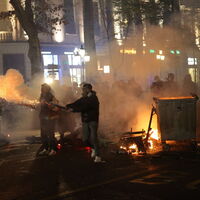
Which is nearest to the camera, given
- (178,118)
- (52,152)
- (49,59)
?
(178,118)

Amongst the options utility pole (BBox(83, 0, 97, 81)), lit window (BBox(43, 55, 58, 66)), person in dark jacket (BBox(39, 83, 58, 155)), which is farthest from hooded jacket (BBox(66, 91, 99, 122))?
lit window (BBox(43, 55, 58, 66))

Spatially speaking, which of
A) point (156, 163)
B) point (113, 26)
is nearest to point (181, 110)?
point (156, 163)

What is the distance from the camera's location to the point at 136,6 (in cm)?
2809

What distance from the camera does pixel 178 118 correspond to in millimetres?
9469

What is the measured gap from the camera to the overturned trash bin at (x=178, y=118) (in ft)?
31.0

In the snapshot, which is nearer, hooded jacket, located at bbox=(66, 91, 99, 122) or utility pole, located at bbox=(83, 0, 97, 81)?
hooded jacket, located at bbox=(66, 91, 99, 122)

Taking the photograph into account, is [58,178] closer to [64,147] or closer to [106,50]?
[64,147]

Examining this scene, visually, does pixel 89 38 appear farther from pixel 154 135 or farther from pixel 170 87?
pixel 154 135

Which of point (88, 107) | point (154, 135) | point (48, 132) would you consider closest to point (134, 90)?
point (154, 135)

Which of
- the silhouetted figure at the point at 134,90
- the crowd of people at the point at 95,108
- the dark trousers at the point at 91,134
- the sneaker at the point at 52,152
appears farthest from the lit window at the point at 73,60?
the dark trousers at the point at 91,134

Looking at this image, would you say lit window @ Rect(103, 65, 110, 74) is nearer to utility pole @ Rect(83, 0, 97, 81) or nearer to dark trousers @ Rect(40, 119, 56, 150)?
utility pole @ Rect(83, 0, 97, 81)

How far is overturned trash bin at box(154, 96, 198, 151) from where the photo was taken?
372 inches

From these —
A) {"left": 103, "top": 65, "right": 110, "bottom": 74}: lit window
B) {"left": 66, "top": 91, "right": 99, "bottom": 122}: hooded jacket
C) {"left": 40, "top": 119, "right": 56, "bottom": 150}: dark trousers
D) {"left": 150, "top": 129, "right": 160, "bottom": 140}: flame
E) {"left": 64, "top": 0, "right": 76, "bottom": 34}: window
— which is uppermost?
{"left": 64, "top": 0, "right": 76, "bottom": 34}: window

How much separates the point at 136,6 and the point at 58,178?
22392 millimetres
